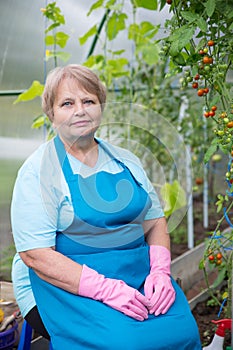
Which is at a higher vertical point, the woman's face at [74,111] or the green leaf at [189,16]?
the green leaf at [189,16]

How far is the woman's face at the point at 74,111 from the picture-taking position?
1963 millimetres

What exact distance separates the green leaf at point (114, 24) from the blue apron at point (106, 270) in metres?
1.65

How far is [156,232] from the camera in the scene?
2.12 m

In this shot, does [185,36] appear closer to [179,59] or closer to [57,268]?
[179,59]

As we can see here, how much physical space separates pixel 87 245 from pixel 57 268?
132mm

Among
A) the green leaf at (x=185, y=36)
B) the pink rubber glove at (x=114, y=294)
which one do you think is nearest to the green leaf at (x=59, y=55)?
the green leaf at (x=185, y=36)

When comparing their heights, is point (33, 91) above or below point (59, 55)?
below

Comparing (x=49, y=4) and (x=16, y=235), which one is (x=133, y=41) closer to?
(x=49, y=4)

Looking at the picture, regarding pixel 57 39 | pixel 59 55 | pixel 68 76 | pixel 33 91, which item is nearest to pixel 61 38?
pixel 57 39

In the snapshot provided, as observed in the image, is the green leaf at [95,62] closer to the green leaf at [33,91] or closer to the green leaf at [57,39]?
the green leaf at [57,39]

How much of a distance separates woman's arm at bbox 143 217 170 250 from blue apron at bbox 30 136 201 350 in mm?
68

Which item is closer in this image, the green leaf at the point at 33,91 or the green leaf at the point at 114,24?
the green leaf at the point at 33,91

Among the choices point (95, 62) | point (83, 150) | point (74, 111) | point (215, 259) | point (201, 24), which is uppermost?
point (201, 24)

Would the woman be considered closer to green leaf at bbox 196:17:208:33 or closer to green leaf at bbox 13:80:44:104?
green leaf at bbox 196:17:208:33
